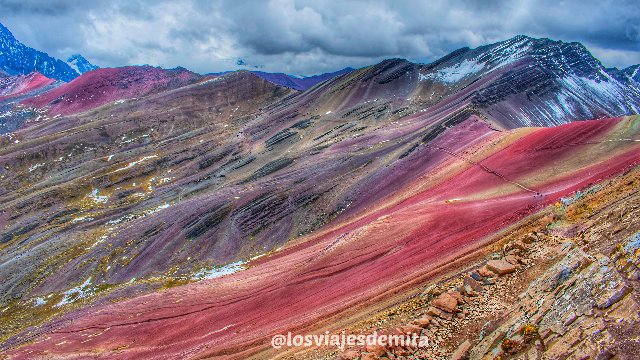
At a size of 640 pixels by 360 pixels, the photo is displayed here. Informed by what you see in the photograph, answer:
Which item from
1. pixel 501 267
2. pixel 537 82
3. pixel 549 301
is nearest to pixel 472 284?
pixel 501 267

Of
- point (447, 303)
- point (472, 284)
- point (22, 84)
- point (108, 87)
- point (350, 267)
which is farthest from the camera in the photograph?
point (22, 84)

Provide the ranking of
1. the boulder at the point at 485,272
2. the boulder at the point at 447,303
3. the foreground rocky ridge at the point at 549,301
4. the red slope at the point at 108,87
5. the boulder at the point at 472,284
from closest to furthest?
1. the foreground rocky ridge at the point at 549,301
2. the boulder at the point at 447,303
3. the boulder at the point at 472,284
4. the boulder at the point at 485,272
5. the red slope at the point at 108,87

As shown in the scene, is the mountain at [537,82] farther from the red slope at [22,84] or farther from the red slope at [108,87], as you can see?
the red slope at [22,84]

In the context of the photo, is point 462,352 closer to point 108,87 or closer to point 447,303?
point 447,303

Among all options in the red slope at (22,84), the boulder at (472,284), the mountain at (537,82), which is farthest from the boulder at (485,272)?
the red slope at (22,84)

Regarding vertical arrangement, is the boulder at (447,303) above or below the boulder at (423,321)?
above

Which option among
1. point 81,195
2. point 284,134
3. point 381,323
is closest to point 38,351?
point 381,323

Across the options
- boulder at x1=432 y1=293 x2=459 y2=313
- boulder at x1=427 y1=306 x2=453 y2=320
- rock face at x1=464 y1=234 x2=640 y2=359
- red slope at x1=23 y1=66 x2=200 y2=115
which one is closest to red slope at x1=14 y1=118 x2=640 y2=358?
boulder at x1=432 y1=293 x2=459 y2=313
